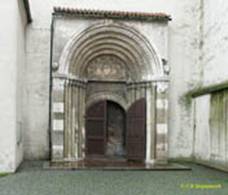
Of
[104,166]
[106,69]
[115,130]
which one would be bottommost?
[104,166]

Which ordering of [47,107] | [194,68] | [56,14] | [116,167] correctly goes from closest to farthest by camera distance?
[116,167] < [56,14] < [47,107] < [194,68]

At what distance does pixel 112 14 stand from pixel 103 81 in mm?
2015

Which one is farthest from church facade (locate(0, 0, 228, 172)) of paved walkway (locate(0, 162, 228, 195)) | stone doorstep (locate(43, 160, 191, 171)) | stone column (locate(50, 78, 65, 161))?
paved walkway (locate(0, 162, 228, 195))

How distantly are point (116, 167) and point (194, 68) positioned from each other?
166 inches

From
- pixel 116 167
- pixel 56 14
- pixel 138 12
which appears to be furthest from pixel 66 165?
pixel 138 12

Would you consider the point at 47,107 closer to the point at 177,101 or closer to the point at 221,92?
the point at 177,101

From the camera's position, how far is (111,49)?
11.0 m

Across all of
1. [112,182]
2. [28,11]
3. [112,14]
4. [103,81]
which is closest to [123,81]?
[103,81]

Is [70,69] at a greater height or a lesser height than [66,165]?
greater

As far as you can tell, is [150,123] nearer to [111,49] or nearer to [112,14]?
[111,49]

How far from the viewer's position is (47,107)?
10789mm

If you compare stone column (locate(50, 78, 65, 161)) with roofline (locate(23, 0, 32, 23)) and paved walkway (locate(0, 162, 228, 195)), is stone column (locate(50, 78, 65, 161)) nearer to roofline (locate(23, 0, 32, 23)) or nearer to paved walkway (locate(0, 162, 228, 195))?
paved walkway (locate(0, 162, 228, 195))

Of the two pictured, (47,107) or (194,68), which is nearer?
(47,107)

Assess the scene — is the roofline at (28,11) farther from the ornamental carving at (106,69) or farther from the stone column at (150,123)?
the stone column at (150,123)
